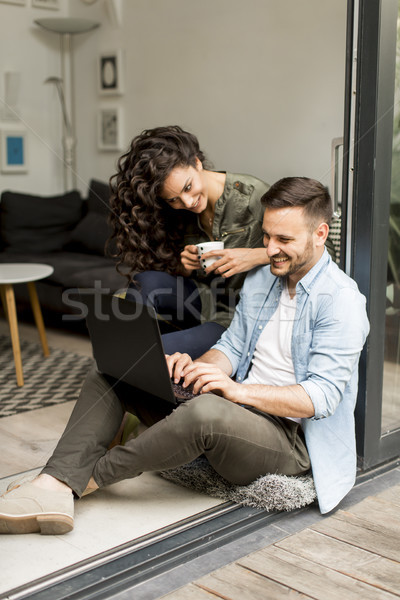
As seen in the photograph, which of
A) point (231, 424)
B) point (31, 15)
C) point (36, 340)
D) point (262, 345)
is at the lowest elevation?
point (36, 340)

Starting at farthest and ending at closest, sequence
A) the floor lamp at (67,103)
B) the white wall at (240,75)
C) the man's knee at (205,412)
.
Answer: the floor lamp at (67,103) < the white wall at (240,75) < the man's knee at (205,412)

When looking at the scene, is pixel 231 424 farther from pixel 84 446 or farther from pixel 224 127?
pixel 224 127

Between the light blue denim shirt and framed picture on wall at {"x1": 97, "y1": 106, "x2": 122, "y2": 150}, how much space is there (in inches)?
131

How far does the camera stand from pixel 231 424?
66.4 inches

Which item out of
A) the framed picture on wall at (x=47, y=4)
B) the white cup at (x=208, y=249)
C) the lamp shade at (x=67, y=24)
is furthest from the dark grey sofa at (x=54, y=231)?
the white cup at (x=208, y=249)

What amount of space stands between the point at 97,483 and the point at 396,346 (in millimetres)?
1011

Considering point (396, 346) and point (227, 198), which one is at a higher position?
point (227, 198)

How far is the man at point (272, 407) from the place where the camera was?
5.53 ft

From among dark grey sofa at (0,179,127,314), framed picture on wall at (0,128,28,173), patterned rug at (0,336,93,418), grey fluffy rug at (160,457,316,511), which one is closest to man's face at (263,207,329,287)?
grey fluffy rug at (160,457,316,511)

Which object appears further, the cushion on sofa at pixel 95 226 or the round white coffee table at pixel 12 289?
the cushion on sofa at pixel 95 226

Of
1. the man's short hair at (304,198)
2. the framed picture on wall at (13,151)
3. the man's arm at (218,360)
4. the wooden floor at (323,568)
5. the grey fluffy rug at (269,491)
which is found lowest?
the wooden floor at (323,568)

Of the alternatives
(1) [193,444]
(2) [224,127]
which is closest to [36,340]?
(2) [224,127]

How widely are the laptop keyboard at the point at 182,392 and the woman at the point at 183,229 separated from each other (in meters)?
0.30

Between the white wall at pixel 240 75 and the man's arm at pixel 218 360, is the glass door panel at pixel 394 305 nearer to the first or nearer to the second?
the man's arm at pixel 218 360
